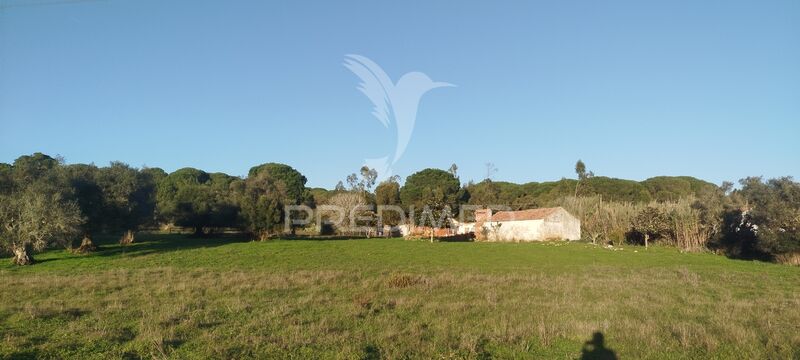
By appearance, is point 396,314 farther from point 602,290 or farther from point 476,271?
point 476,271

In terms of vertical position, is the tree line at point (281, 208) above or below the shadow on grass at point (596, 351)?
above

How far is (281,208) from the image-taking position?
188ft

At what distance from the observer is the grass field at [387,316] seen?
8930 mm

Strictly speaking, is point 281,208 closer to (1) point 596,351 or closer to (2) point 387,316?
(2) point 387,316

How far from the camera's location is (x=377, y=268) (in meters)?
24.7

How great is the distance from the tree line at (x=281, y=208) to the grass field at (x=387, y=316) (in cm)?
951

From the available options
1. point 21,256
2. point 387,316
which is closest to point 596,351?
point 387,316

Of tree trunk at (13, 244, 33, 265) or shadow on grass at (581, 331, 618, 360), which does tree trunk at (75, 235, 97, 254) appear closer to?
tree trunk at (13, 244, 33, 265)

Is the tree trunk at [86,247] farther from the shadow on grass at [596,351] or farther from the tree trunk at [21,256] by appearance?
the shadow on grass at [596,351]

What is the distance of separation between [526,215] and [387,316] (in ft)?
192

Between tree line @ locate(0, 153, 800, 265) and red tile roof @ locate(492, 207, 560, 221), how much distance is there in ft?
18.2

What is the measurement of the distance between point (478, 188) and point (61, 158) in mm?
75351

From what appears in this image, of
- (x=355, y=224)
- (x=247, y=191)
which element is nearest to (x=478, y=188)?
(x=355, y=224)

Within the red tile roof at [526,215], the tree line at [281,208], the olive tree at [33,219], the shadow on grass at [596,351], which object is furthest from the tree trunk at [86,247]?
the red tile roof at [526,215]
